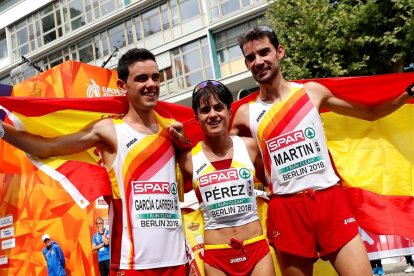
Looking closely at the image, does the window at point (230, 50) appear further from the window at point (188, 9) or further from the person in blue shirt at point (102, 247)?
the person in blue shirt at point (102, 247)

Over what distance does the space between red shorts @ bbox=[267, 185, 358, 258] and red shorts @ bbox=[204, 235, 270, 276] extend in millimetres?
242

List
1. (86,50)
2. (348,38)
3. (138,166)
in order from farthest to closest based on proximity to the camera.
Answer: (86,50) → (348,38) → (138,166)

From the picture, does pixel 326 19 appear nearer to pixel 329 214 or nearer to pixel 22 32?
pixel 329 214

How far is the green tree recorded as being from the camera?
12.1 m

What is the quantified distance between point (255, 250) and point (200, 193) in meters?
0.63

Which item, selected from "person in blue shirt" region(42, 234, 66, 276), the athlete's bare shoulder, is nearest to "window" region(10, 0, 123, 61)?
"person in blue shirt" region(42, 234, 66, 276)

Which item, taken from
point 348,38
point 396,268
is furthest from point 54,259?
point 396,268

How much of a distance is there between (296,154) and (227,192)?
65 cm

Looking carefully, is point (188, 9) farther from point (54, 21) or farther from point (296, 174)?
point (296, 174)

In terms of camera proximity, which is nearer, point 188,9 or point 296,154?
point 296,154

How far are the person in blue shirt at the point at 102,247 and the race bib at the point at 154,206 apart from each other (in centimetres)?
690

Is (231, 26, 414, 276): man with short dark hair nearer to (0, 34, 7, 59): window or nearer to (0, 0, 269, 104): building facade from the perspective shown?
(0, 0, 269, 104): building facade

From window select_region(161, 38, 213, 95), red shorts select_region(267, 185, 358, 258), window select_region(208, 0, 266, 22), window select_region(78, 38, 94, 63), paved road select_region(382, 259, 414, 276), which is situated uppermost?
window select_region(78, 38, 94, 63)

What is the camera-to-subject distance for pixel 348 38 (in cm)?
1273
